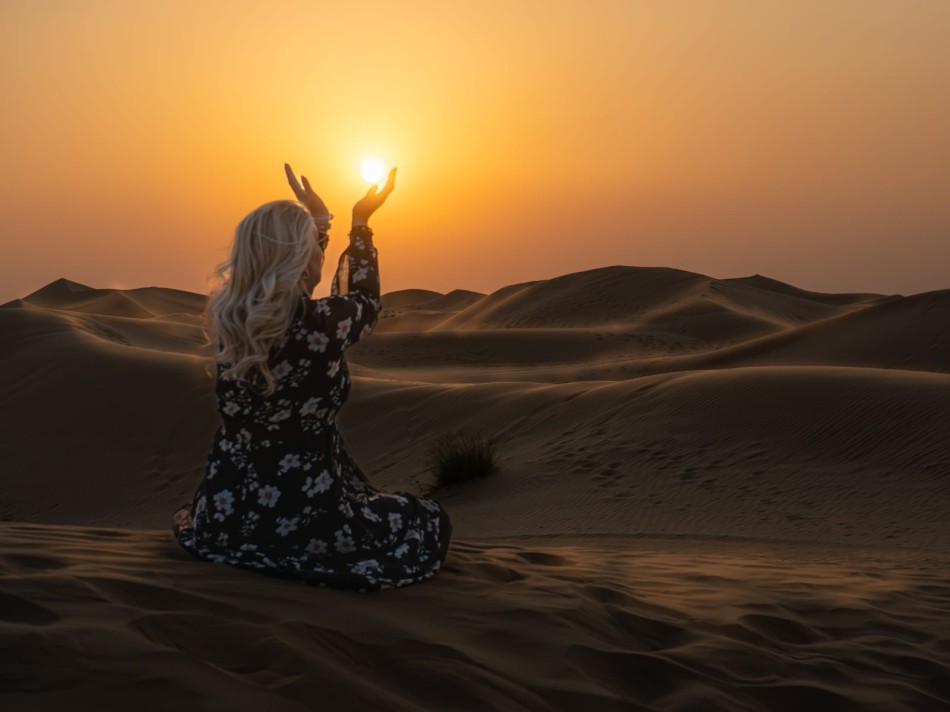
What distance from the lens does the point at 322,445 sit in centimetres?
450

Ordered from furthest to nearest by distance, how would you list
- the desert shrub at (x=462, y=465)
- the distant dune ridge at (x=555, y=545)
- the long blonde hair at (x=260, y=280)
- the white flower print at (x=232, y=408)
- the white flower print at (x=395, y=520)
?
the desert shrub at (x=462, y=465)
the white flower print at (x=395, y=520)
the white flower print at (x=232, y=408)
the long blonde hair at (x=260, y=280)
the distant dune ridge at (x=555, y=545)

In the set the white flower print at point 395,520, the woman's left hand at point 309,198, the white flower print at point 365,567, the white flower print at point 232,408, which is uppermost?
the woman's left hand at point 309,198

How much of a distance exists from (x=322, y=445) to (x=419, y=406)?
13555 millimetres

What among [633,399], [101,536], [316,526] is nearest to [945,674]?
[316,526]

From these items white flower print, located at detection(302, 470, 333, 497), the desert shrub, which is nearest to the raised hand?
white flower print, located at detection(302, 470, 333, 497)

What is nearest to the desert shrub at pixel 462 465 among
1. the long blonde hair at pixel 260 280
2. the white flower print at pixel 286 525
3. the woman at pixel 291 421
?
the woman at pixel 291 421

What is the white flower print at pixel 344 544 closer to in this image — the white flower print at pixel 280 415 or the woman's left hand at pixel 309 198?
the white flower print at pixel 280 415

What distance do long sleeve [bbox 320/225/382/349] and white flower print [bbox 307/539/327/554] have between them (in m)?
0.83

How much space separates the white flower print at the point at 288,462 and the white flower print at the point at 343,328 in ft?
1.79

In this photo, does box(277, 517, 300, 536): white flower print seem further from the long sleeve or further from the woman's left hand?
the woman's left hand

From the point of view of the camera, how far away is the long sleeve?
173 inches

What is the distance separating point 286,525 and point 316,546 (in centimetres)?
16

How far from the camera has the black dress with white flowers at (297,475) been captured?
14.3 feet

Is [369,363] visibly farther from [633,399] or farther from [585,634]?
[585,634]
